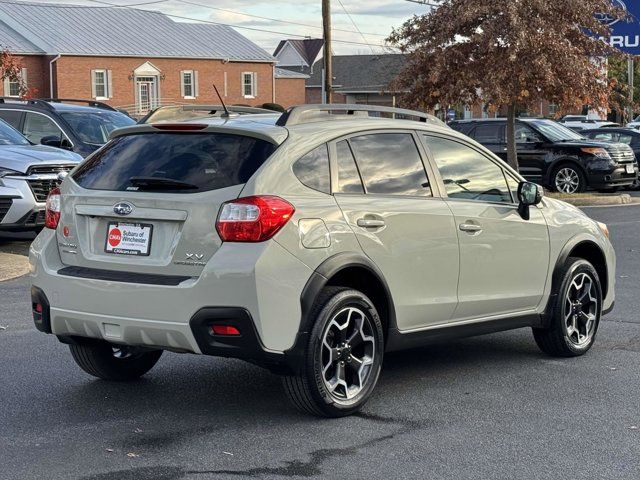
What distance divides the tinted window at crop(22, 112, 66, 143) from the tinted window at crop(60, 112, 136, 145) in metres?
0.25

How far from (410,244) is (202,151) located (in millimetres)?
1379

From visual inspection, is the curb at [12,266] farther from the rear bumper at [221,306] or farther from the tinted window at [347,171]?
the tinted window at [347,171]

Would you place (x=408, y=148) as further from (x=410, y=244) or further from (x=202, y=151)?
(x=202, y=151)

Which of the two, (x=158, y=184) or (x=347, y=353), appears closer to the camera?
(x=158, y=184)

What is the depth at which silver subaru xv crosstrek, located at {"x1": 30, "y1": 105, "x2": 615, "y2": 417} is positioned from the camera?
19.2 ft

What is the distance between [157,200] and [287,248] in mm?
776

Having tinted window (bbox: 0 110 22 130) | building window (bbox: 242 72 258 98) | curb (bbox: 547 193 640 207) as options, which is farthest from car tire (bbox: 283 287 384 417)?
building window (bbox: 242 72 258 98)

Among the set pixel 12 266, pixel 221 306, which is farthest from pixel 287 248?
pixel 12 266

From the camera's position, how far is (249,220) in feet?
19.1

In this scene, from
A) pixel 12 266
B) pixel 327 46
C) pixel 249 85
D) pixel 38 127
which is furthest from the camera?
pixel 249 85

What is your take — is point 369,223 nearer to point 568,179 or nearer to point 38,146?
point 38,146

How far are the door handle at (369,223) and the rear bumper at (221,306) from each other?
0.55 m

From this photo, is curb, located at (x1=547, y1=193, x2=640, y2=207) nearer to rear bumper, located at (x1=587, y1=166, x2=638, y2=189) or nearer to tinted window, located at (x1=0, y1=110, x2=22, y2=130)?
rear bumper, located at (x1=587, y1=166, x2=638, y2=189)

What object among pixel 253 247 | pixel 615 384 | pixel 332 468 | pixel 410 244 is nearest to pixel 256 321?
pixel 253 247
